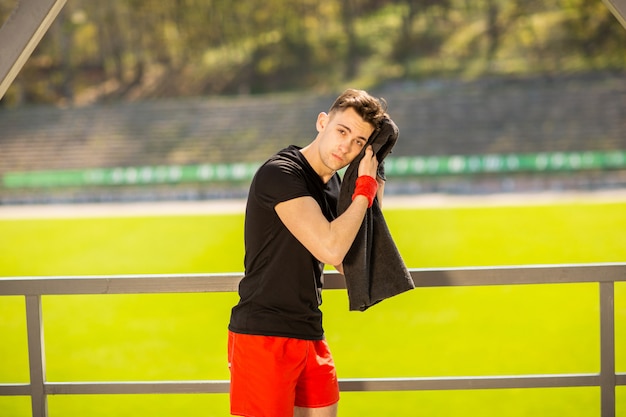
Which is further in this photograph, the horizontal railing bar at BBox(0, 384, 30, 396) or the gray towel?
the horizontal railing bar at BBox(0, 384, 30, 396)

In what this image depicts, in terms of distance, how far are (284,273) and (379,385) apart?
0.76 metres

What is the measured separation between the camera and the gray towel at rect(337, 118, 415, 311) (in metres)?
2.27

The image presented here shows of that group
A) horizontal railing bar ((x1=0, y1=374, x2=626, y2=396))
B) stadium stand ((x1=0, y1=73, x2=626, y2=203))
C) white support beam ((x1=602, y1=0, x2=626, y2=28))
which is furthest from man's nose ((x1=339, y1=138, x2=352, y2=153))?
stadium stand ((x1=0, y1=73, x2=626, y2=203))

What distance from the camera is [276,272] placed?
2203 mm

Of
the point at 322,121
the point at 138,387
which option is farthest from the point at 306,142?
the point at 322,121

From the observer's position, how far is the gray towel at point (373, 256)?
2.27 metres

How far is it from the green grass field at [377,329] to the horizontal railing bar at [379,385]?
2.25 metres

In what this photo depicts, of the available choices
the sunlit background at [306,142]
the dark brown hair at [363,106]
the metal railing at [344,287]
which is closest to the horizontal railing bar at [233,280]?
the metal railing at [344,287]

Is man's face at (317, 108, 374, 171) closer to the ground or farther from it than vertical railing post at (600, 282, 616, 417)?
farther from it

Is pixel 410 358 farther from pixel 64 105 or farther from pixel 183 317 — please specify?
pixel 64 105

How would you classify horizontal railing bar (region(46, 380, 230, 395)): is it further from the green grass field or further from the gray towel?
the green grass field

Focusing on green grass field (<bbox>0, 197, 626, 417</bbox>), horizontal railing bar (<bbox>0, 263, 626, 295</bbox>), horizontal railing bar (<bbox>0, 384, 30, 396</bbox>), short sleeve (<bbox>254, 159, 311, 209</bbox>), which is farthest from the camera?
green grass field (<bbox>0, 197, 626, 417</bbox>)

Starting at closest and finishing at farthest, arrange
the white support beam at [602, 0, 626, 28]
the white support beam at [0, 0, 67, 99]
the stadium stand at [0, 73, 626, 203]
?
the white support beam at [0, 0, 67, 99] < the white support beam at [602, 0, 626, 28] < the stadium stand at [0, 73, 626, 203]

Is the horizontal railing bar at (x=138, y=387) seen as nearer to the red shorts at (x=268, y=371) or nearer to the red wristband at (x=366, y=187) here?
the red shorts at (x=268, y=371)
